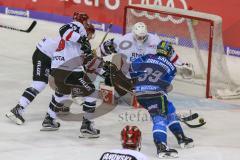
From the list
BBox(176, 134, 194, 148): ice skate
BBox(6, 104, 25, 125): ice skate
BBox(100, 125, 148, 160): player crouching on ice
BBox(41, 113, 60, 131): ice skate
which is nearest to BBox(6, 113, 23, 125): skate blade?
BBox(6, 104, 25, 125): ice skate

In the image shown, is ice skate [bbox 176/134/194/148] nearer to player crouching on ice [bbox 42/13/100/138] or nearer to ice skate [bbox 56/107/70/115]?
player crouching on ice [bbox 42/13/100/138]

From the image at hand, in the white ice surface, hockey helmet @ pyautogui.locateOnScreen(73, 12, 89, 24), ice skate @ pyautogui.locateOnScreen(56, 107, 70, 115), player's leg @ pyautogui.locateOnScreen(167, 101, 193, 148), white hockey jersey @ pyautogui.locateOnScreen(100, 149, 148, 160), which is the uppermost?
hockey helmet @ pyautogui.locateOnScreen(73, 12, 89, 24)

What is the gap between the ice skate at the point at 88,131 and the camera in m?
7.52

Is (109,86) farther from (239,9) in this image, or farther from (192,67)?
(239,9)

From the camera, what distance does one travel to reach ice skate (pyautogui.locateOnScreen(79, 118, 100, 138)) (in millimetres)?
7520

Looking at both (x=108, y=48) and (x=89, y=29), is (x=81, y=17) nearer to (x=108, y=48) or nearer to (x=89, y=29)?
(x=89, y=29)

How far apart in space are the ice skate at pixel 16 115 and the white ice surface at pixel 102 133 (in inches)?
2.3

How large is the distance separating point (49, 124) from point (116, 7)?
476cm

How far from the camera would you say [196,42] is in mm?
9555

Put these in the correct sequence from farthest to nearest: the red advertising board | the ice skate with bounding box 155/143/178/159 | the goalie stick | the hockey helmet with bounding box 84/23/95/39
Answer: the red advertising board → the goalie stick → the hockey helmet with bounding box 84/23/95/39 → the ice skate with bounding box 155/143/178/159

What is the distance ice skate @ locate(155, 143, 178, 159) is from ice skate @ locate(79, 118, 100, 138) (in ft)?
2.94

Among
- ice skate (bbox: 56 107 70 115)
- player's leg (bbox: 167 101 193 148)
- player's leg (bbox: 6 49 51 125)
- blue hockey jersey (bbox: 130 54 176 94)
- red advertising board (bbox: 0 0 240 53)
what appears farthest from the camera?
red advertising board (bbox: 0 0 240 53)

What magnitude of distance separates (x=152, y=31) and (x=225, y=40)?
1350 mm

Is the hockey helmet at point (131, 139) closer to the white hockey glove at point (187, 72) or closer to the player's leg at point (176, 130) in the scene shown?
the player's leg at point (176, 130)
